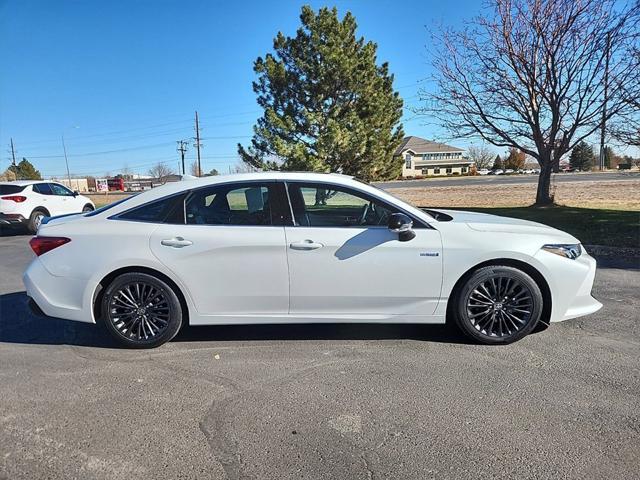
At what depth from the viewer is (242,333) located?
4.27m

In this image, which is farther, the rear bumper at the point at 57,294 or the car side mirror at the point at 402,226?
the rear bumper at the point at 57,294

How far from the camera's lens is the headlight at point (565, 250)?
12.5 ft

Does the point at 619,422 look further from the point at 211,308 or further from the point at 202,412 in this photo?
the point at 211,308

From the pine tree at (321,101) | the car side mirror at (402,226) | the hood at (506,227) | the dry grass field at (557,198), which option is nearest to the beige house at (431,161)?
the dry grass field at (557,198)

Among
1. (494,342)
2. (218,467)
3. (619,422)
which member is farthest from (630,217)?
(218,467)

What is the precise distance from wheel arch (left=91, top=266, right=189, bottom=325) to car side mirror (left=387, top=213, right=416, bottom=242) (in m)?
1.92

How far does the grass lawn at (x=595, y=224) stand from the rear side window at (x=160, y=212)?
821 cm

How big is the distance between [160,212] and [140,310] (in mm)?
877

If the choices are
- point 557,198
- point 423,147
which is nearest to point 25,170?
point 423,147

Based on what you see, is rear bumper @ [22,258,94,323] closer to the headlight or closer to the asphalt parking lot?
the asphalt parking lot

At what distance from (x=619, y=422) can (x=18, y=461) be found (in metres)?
3.50

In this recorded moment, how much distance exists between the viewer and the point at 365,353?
12.3 feet

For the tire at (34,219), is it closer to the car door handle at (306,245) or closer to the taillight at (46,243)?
the taillight at (46,243)

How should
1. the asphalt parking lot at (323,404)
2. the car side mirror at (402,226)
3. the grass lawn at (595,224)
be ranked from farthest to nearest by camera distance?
the grass lawn at (595,224) → the car side mirror at (402,226) → the asphalt parking lot at (323,404)
